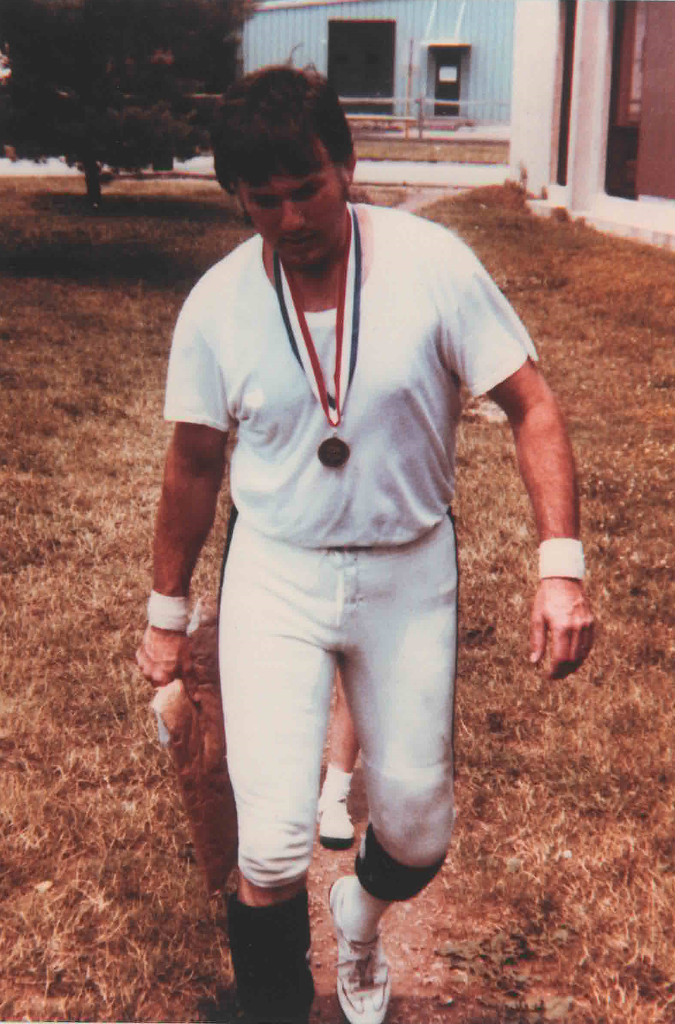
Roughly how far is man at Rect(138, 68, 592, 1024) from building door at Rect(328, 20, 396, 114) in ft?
143

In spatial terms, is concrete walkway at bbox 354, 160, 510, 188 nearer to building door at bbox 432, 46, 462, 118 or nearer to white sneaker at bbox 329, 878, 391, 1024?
building door at bbox 432, 46, 462, 118

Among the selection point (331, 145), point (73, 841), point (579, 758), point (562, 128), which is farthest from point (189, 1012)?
point (562, 128)

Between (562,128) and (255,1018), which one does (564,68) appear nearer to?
(562,128)

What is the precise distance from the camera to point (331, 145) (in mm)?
2471

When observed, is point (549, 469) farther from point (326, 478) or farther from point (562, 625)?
point (326, 478)

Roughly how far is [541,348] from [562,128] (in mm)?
12656

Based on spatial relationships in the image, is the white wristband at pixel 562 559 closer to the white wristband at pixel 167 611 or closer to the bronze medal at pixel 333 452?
the bronze medal at pixel 333 452

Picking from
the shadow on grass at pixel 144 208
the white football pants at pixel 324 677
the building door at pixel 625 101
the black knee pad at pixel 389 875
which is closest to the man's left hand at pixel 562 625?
the white football pants at pixel 324 677

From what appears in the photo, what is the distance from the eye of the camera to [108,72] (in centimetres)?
1505

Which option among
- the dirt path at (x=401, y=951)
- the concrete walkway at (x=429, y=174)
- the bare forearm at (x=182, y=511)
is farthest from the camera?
the concrete walkway at (x=429, y=174)

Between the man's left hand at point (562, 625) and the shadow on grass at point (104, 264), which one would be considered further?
the shadow on grass at point (104, 264)

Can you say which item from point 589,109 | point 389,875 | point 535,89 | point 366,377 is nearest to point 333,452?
point 366,377

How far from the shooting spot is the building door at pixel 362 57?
44031 millimetres

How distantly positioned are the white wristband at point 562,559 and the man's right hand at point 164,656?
2.90 feet
